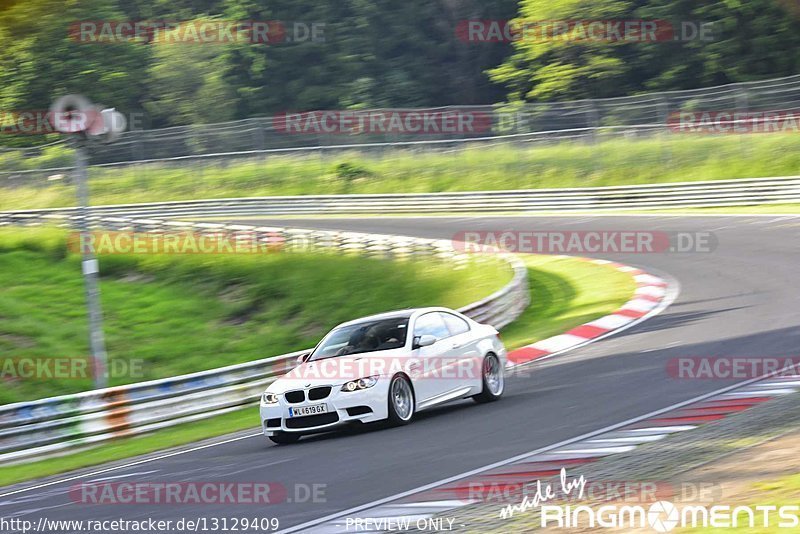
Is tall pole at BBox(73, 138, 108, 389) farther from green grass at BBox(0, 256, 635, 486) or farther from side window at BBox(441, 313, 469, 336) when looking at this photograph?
side window at BBox(441, 313, 469, 336)

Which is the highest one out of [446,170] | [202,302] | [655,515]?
[446,170]

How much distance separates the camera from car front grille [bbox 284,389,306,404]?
1103 centimetres

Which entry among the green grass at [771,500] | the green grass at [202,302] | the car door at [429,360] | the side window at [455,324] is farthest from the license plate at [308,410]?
the green grass at [202,302]

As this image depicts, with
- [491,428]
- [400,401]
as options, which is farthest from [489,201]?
[491,428]

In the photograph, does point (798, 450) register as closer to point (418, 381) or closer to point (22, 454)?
point (418, 381)

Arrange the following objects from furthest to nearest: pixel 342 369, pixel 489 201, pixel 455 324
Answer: pixel 489 201 < pixel 455 324 < pixel 342 369

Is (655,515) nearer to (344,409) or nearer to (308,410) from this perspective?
(344,409)

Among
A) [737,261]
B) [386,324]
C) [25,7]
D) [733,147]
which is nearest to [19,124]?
[25,7]

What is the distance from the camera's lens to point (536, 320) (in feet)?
64.5

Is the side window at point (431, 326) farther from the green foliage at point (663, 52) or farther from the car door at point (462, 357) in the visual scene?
the green foliage at point (663, 52)

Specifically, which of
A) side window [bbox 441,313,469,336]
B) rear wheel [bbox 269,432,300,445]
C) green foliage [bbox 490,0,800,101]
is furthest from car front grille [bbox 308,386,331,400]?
green foliage [bbox 490,0,800,101]

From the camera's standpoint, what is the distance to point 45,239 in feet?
101

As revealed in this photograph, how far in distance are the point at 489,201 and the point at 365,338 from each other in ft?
88.5

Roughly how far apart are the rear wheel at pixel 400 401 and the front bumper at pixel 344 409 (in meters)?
0.09
